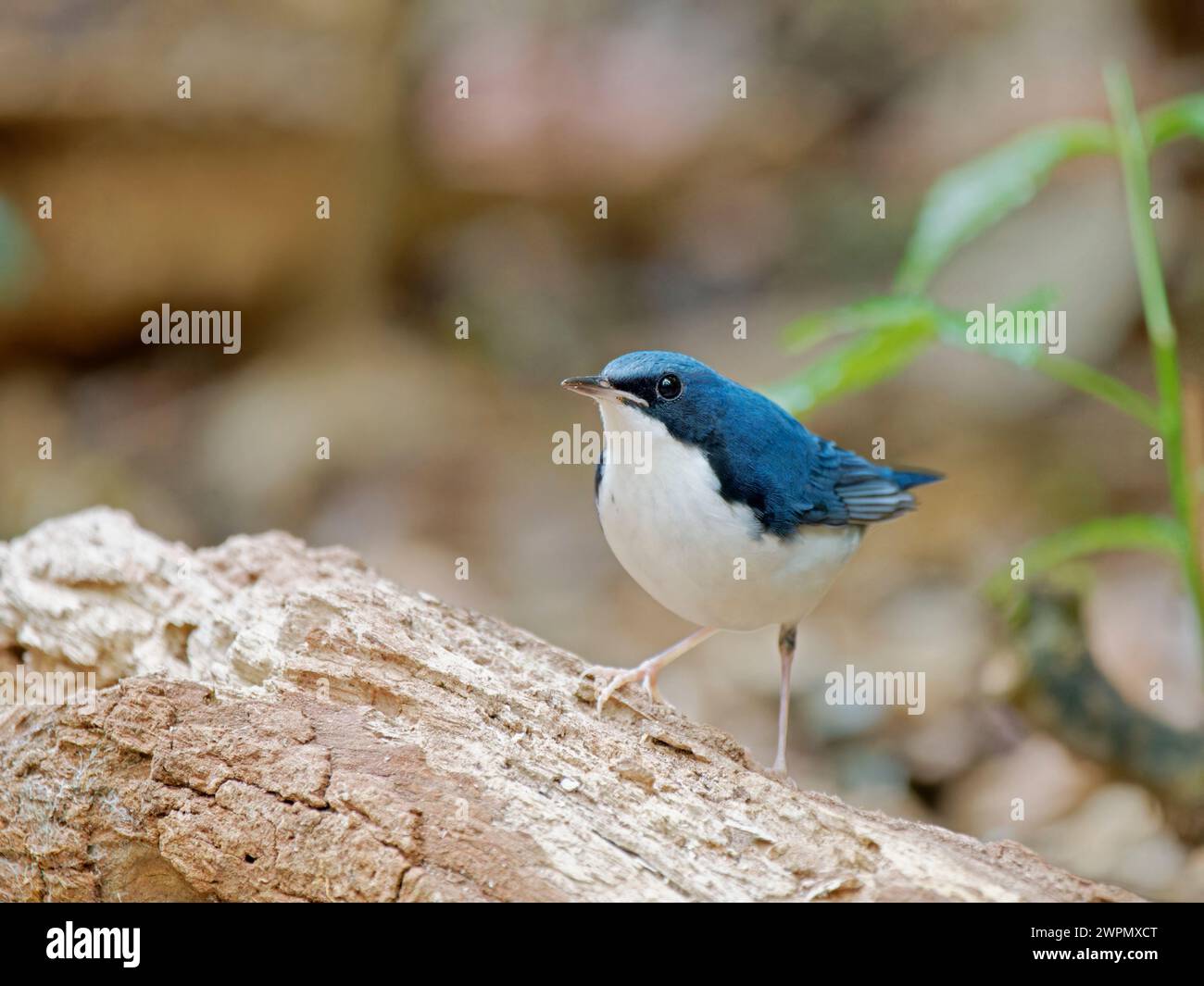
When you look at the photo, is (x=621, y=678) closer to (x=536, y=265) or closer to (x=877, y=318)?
(x=877, y=318)

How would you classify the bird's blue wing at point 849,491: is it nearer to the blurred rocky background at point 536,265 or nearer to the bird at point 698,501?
the bird at point 698,501

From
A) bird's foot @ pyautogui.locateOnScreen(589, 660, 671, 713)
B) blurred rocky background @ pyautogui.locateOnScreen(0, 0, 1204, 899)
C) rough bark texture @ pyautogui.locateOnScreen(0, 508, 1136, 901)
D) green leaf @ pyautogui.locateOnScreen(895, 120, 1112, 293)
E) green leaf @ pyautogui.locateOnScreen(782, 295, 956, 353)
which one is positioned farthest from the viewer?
blurred rocky background @ pyautogui.locateOnScreen(0, 0, 1204, 899)

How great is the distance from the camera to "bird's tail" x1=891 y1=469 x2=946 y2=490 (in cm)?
495

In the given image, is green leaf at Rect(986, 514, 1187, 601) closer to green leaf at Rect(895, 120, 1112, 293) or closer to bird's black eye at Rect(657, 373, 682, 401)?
green leaf at Rect(895, 120, 1112, 293)

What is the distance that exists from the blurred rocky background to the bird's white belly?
2779mm

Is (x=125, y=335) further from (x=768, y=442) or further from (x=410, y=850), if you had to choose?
(x=410, y=850)

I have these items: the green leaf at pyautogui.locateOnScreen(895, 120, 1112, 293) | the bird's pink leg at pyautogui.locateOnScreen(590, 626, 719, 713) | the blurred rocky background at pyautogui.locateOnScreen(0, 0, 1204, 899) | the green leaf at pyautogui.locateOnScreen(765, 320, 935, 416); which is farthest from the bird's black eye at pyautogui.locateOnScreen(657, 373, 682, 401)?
the blurred rocky background at pyautogui.locateOnScreen(0, 0, 1204, 899)

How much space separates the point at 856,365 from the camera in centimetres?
Answer: 422

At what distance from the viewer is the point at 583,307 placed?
1091cm

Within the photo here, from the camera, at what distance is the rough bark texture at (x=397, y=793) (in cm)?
304

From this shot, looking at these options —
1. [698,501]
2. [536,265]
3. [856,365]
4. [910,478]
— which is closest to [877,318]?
[856,365]

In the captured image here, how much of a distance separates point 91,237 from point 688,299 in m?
4.84

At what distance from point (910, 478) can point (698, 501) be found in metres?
1.52

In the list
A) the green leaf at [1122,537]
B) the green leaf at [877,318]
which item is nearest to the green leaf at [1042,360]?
the green leaf at [877,318]
